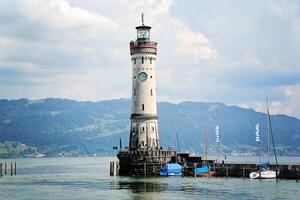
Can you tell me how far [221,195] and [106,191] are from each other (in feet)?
66.6

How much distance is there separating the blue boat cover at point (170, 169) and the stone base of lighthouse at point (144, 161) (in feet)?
4.03

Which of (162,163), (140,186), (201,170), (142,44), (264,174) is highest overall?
(142,44)

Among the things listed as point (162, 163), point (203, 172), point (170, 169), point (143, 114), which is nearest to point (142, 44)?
point (143, 114)

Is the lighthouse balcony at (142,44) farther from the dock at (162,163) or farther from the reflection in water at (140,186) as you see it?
the reflection in water at (140,186)

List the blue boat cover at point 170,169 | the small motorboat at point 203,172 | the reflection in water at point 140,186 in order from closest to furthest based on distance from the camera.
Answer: the reflection in water at point 140,186
the small motorboat at point 203,172
the blue boat cover at point 170,169

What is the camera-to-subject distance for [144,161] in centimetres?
12088

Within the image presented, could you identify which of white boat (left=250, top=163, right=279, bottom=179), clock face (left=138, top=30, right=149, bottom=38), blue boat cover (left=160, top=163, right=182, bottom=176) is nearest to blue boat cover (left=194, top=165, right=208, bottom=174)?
blue boat cover (left=160, top=163, right=182, bottom=176)

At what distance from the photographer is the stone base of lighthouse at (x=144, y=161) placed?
121000 mm

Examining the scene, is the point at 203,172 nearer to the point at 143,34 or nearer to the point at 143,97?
the point at 143,97

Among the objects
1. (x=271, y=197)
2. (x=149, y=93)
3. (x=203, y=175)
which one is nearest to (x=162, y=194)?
(x=271, y=197)

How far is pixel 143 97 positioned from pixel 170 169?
16.8 metres

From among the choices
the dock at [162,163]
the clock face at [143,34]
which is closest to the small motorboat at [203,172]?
the dock at [162,163]

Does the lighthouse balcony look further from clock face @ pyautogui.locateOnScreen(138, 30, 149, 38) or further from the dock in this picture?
the dock

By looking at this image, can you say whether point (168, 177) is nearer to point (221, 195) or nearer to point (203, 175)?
point (203, 175)
